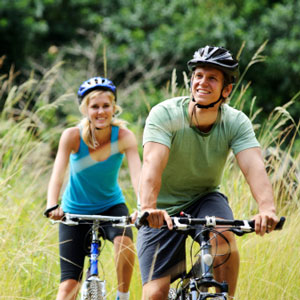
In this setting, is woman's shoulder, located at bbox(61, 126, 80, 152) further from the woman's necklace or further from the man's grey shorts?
the man's grey shorts

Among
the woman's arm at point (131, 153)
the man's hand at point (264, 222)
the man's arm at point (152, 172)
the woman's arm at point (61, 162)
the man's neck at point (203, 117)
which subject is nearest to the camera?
the man's hand at point (264, 222)

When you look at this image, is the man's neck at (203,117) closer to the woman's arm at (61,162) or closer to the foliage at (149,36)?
the woman's arm at (61,162)

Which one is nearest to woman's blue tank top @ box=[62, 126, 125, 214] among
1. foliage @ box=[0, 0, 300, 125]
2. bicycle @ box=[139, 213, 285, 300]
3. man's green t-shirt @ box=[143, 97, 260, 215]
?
Result: man's green t-shirt @ box=[143, 97, 260, 215]

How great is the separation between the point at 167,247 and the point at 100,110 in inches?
58.3

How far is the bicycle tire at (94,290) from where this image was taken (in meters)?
4.00

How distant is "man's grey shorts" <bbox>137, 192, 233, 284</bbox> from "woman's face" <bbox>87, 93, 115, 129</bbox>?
4.12 ft

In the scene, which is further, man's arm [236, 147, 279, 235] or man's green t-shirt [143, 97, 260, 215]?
man's green t-shirt [143, 97, 260, 215]

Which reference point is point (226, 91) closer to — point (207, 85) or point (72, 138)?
point (207, 85)

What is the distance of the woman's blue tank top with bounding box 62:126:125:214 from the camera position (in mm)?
4559

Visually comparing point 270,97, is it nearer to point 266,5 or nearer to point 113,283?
point 266,5

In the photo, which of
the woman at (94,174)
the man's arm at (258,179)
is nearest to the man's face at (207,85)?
the man's arm at (258,179)

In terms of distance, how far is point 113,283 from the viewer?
4746 millimetres

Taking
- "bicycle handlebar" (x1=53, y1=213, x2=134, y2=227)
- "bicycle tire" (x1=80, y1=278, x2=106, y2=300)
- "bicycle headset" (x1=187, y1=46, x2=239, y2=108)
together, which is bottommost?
"bicycle tire" (x1=80, y1=278, x2=106, y2=300)

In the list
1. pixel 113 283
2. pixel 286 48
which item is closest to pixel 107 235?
pixel 113 283
